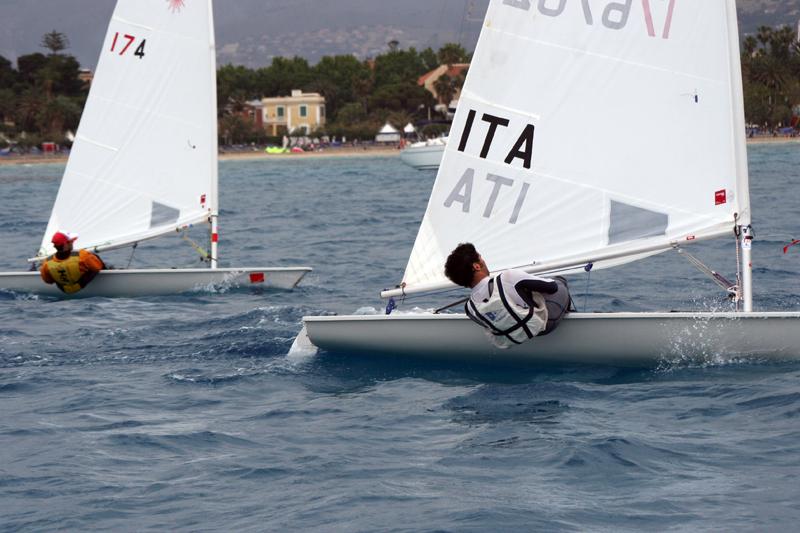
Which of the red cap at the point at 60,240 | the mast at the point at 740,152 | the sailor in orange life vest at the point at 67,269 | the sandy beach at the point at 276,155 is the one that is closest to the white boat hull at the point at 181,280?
the sailor in orange life vest at the point at 67,269

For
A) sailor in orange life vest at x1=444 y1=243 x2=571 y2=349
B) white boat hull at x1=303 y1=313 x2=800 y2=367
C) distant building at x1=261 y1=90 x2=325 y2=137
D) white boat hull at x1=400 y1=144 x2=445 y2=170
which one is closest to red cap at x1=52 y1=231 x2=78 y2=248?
white boat hull at x1=303 y1=313 x2=800 y2=367

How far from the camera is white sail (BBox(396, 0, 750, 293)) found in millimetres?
8211

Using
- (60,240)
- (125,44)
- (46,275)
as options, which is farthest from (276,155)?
(60,240)

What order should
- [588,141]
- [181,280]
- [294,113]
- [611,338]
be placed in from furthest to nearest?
[294,113], [181,280], [588,141], [611,338]

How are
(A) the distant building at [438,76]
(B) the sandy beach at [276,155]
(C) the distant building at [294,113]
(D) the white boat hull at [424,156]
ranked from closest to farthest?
(D) the white boat hull at [424,156] < (B) the sandy beach at [276,155] < (C) the distant building at [294,113] < (A) the distant building at [438,76]

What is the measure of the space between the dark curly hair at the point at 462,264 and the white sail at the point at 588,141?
680 mm

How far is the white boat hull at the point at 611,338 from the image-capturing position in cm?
789

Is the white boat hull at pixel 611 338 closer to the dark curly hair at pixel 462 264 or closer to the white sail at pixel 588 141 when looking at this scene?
the dark curly hair at pixel 462 264

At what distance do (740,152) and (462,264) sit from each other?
6.69ft

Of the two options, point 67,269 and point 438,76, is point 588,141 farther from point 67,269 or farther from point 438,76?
point 438,76

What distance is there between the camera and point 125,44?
14094 millimetres

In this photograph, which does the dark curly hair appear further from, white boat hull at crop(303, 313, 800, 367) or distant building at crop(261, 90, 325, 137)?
distant building at crop(261, 90, 325, 137)

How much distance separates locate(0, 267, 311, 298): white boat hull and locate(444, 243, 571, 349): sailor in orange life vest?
5.17m

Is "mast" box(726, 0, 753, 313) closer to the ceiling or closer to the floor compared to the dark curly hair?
closer to the ceiling
